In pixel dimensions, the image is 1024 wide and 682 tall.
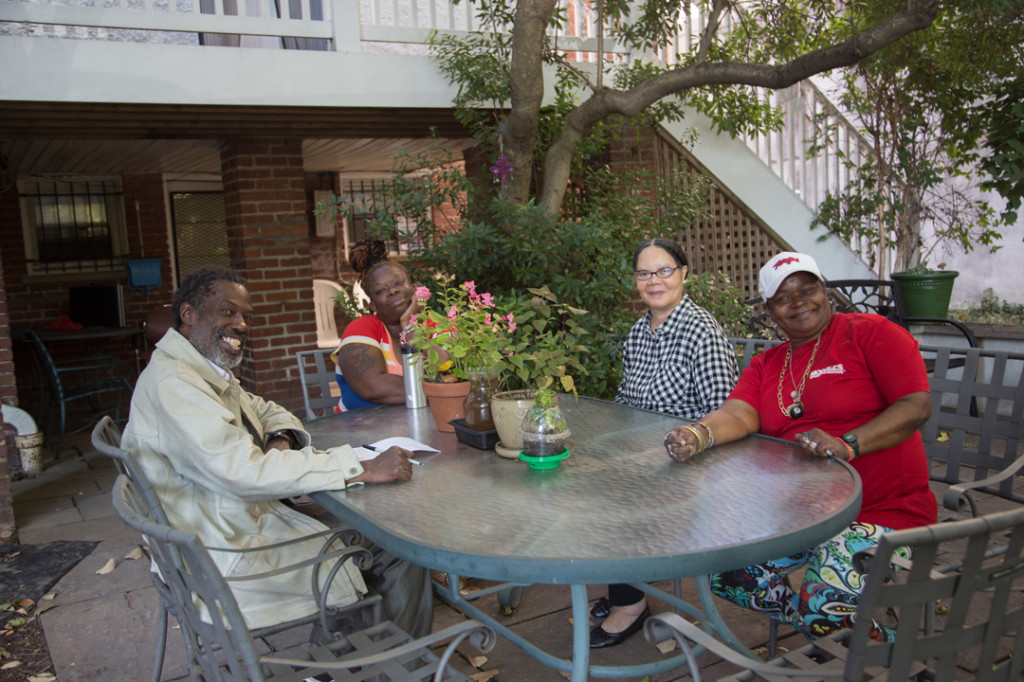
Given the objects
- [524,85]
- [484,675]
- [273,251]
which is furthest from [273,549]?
[273,251]

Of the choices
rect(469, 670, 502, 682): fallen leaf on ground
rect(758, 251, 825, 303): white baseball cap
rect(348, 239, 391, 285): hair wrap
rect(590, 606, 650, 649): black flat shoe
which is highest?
rect(348, 239, 391, 285): hair wrap

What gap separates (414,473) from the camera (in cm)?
227

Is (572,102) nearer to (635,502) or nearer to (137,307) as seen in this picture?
(635,502)

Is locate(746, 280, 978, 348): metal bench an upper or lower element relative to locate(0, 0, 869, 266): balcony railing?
lower

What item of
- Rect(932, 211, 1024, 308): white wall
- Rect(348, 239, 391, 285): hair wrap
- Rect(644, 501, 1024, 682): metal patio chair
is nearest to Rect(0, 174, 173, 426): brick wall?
Rect(348, 239, 391, 285): hair wrap

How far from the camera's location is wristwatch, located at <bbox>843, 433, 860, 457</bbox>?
2.19 meters

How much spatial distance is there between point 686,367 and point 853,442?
32.1 inches

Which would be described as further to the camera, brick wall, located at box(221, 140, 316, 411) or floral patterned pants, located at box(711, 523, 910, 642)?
brick wall, located at box(221, 140, 316, 411)

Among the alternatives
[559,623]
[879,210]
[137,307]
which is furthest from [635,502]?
[137,307]

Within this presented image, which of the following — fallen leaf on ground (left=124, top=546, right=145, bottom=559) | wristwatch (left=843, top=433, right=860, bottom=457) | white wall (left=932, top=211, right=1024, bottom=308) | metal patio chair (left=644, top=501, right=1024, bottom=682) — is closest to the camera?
metal patio chair (left=644, top=501, right=1024, bottom=682)

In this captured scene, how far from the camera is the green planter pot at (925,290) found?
658 cm

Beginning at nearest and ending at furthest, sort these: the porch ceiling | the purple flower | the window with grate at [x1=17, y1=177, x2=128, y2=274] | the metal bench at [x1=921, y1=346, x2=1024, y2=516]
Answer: the metal bench at [x1=921, y1=346, x2=1024, y2=516] → the porch ceiling → the purple flower → the window with grate at [x1=17, y1=177, x2=128, y2=274]

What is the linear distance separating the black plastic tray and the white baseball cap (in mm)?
961

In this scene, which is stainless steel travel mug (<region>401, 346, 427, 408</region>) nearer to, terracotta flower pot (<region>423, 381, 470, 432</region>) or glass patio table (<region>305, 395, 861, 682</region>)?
terracotta flower pot (<region>423, 381, 470, 432</region>)
